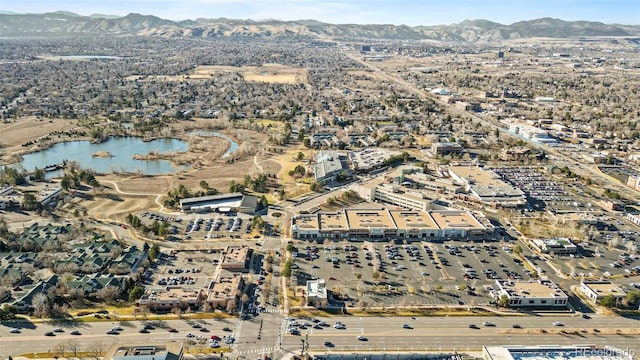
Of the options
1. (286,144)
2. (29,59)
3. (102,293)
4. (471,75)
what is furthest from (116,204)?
(29,59)

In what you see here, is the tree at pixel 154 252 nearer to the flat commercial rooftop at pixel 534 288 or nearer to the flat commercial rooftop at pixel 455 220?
the flat commercial rooftop at pixel 455 220

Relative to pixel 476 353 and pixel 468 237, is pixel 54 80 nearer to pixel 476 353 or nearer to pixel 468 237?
pixel 468 237

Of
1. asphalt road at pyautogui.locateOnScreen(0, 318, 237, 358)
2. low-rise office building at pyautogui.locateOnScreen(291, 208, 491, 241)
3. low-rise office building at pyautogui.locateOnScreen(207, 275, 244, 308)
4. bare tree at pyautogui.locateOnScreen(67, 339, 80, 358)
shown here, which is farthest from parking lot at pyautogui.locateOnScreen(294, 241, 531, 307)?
bare tree at pyautogui.locateOnScreen(67, 339, 80, 358)

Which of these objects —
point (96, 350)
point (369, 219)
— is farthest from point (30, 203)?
point (369, 219)

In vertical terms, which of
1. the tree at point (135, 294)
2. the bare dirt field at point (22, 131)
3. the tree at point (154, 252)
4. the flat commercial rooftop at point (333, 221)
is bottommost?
the tree at point (135, 294)

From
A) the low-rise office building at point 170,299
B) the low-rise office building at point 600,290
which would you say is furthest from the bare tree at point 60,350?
the low-rise office building at point 600,290
